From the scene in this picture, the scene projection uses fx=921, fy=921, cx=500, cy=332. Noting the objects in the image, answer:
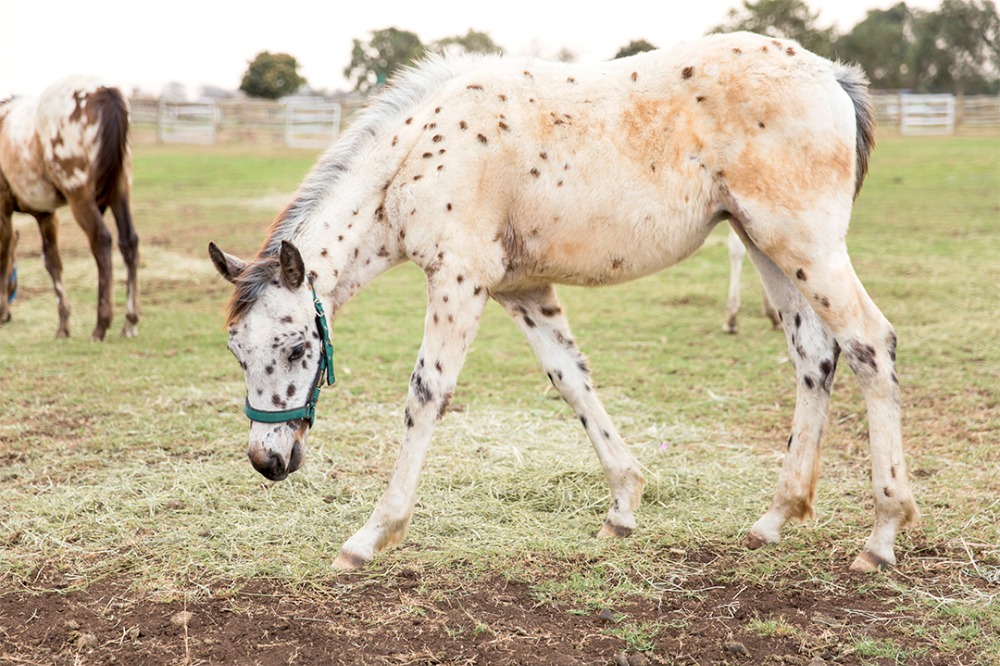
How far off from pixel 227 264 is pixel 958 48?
66454mm

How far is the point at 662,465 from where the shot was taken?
4.96 meters

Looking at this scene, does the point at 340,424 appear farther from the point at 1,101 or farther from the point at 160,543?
the point at 1,101

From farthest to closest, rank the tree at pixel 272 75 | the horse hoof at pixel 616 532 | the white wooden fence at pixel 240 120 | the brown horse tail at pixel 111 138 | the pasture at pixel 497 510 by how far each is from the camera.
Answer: the tree at pixel 272 75 → the white wooden fence at pixel 240 120 → the brown horse tail at pixel 111 138 → the horse hoof at pixel 616 532 → the pasture at pixel 497 510

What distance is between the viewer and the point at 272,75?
5031 centimetres

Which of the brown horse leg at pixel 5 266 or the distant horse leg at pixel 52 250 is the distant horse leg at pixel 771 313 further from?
the brown horse leg at pixel 5 266

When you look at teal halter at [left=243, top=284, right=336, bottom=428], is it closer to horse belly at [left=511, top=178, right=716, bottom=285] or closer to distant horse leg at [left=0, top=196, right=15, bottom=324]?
horse belly at [left=511, top=178, right=716, bottom=285]

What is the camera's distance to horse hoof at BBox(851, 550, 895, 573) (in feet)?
12.1

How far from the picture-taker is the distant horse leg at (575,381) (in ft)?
13.7

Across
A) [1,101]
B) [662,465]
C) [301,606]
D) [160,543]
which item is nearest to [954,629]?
[662,465]

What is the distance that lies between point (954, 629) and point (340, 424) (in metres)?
3.65

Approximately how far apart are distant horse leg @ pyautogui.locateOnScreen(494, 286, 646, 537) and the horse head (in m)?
1.07

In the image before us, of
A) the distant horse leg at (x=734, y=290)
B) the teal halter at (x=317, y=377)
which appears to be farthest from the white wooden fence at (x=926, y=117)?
the teal halter at (x=317, y=377)

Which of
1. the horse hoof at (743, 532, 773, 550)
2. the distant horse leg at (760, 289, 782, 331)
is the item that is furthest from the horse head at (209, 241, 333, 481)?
the distant horse leg at (760, 289, 782, 331)

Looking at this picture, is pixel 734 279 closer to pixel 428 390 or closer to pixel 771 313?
pixel 771 313
